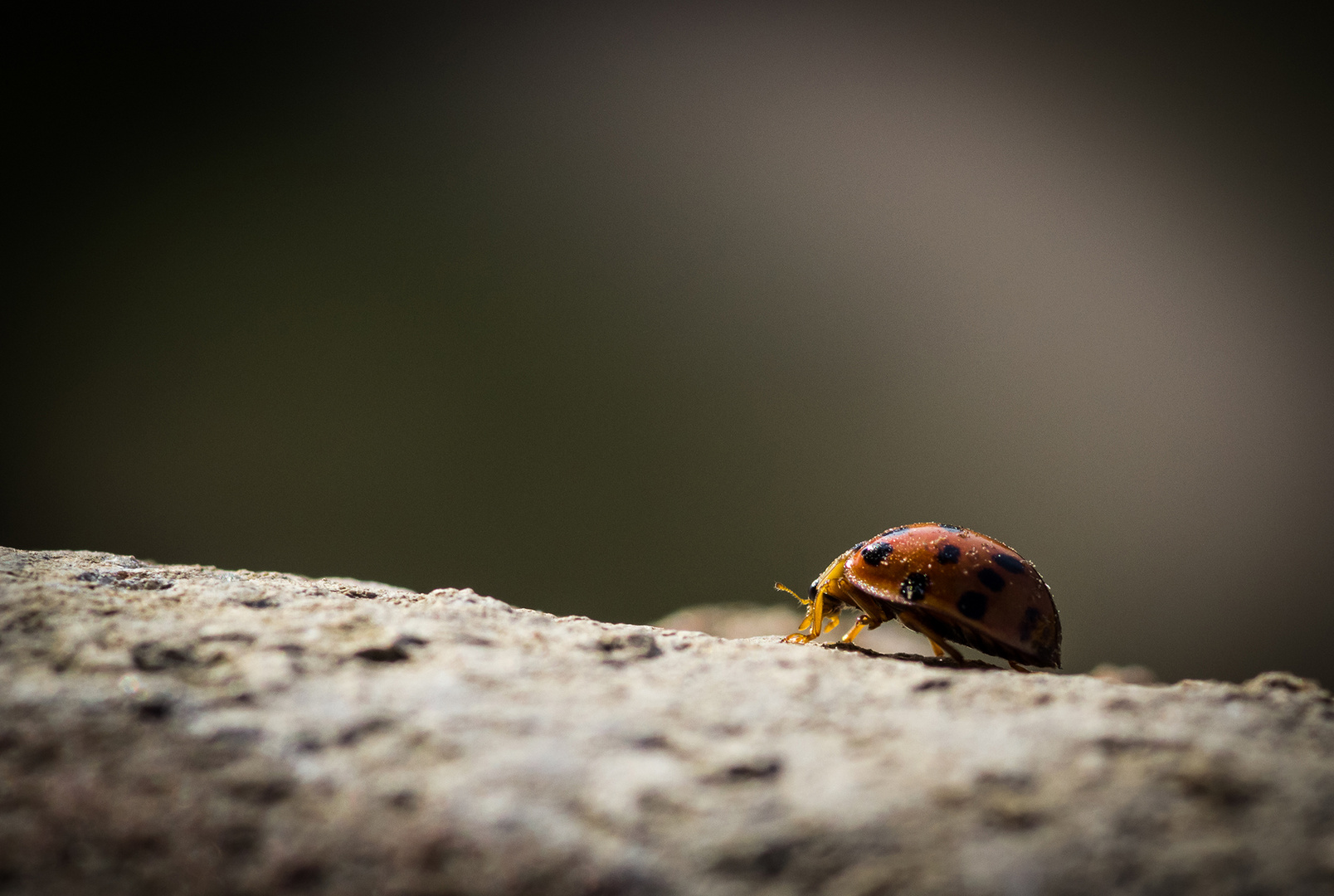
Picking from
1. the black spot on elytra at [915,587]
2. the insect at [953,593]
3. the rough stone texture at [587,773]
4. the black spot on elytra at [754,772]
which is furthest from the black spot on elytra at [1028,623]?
the black spot on elytra at [754,772]

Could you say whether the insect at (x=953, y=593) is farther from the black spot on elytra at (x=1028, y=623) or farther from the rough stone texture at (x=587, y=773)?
the rough stone texture at (x=587, y=773)

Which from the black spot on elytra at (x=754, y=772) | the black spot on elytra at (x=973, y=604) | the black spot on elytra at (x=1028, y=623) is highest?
the black spot on elytra at (x=754, y=772)

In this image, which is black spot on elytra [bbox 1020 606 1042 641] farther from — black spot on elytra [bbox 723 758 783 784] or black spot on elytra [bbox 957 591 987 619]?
black spot on elytra [bbox 723 758 783 784]

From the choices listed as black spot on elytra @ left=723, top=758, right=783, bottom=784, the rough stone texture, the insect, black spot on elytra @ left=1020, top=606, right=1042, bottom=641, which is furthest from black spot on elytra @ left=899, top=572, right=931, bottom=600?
black spot on elytra @ left=723, top=758, right=783, bottom=784

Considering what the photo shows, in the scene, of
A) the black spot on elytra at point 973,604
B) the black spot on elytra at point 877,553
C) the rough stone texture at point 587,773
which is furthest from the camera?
the black spot on elytra at point 877,553

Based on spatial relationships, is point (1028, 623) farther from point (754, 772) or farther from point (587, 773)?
point (587, 773)

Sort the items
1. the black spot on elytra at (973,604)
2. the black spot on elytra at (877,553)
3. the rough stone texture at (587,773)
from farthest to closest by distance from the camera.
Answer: the black spot on elytra at (877,553) → the black spot on elytra at (973,604) → the rough stone texture at (587,773)
